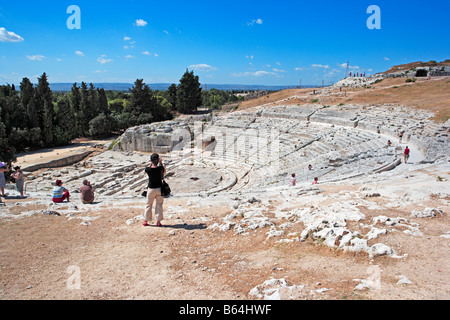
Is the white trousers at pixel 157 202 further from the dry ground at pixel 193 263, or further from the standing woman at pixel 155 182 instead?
the dry ground at pixel 193 263

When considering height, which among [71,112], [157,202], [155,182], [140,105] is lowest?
[157,202]

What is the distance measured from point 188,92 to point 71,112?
58.8 feet

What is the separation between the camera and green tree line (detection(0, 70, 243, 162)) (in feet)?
83.8

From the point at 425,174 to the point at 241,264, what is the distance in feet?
24.7

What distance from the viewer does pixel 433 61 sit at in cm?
4381

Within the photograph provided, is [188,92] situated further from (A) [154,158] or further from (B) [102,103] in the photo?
(A) [154,158]

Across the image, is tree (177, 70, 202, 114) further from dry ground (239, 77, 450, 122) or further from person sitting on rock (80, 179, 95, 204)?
person sitting on rock (80, 179, 95, 204)

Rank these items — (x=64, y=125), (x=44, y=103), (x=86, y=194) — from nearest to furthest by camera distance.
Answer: (x=86, y=194), (x=44, y=103), (x=64, y=125)

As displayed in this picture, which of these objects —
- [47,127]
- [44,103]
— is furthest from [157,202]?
[44,103]

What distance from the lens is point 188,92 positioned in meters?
44.3

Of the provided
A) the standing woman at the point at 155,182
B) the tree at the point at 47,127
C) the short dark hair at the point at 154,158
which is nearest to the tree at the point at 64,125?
the tree at the point at 47,127

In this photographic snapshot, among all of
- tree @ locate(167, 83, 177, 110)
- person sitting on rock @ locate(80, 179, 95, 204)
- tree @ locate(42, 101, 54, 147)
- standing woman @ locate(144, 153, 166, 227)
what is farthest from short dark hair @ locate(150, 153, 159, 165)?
tree @ locate(167, 83, 177, 110)

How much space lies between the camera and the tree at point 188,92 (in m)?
44.0
